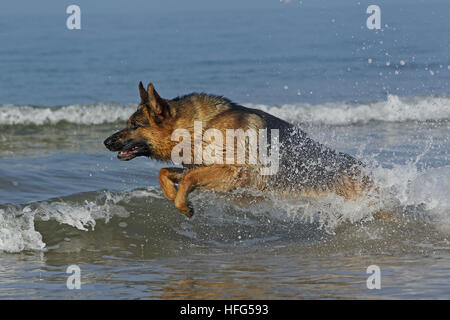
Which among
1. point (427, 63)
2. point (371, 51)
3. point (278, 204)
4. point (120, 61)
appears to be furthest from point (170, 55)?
point (278, 204)

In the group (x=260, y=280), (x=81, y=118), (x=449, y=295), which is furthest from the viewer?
(x=81, y=118)

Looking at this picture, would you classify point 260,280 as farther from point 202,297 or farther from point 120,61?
point 120,61

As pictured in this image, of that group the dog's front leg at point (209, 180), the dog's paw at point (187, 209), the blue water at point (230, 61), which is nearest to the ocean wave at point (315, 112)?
the blue water at point (230, 61)

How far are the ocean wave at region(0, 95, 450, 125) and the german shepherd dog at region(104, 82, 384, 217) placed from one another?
28.3ft

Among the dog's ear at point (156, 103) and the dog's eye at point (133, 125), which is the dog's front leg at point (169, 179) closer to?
the dog's eye at point (133, 125)

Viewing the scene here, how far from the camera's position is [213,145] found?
6.37 metres

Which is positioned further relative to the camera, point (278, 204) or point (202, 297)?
point (278, 204)

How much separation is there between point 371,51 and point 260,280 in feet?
71.8

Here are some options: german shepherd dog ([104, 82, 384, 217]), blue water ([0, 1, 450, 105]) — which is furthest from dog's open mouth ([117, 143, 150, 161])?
blue water ([0, 1, 450, 105])

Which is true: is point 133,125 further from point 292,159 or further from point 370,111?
point 370,111

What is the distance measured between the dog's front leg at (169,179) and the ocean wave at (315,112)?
935 centimetres

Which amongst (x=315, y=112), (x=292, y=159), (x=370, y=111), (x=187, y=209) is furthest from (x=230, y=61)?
(x=187, y=209)

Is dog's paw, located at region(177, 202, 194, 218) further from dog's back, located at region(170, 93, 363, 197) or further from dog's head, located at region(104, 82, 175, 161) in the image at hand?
dog's back, located at region(170, 93, 363, 197)

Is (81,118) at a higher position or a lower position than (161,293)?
higher
